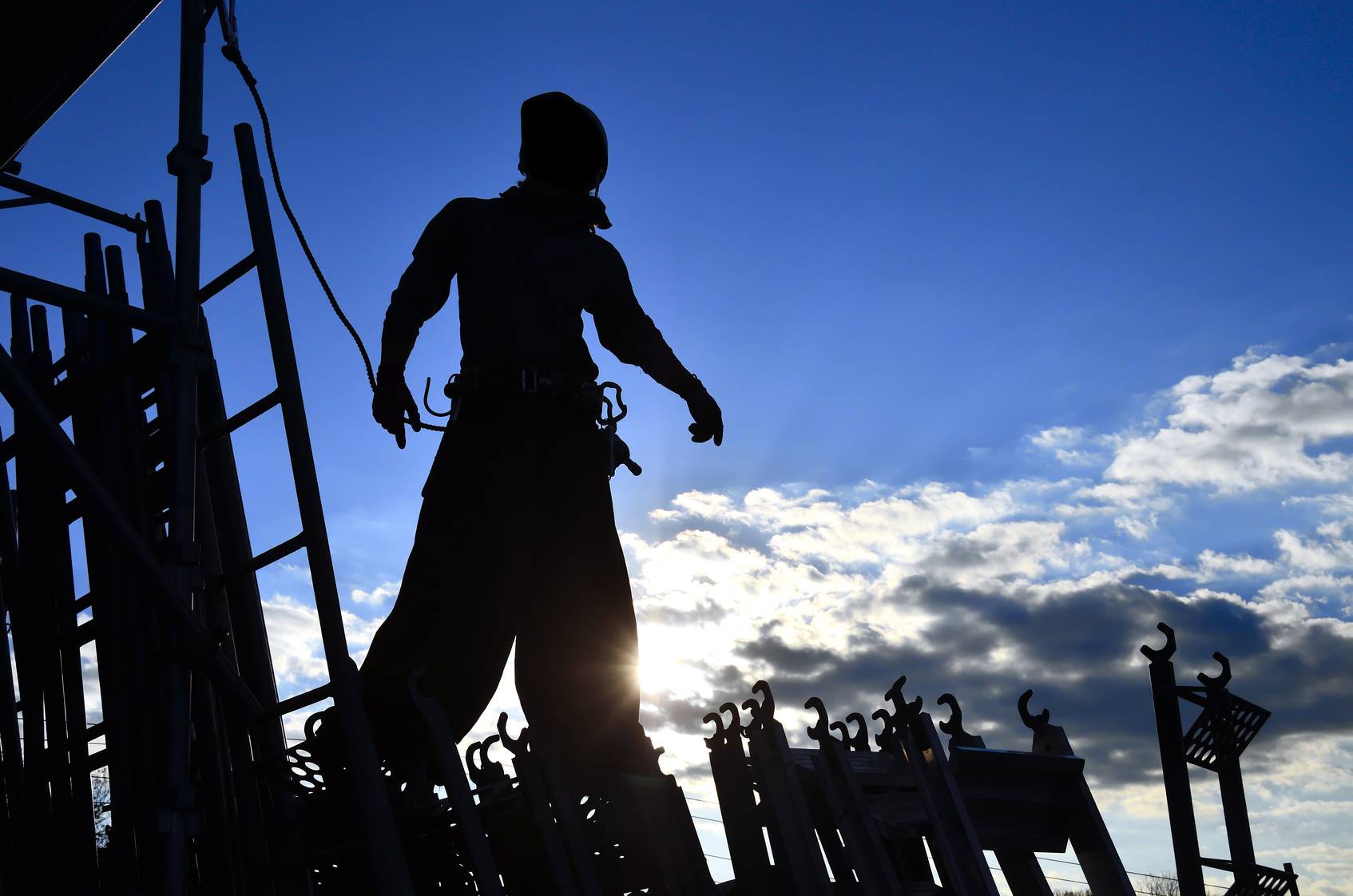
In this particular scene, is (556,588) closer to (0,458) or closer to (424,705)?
(424,705)

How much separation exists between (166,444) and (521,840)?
185 centimetres

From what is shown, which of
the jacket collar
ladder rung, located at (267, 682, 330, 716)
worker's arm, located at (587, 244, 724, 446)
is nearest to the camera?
ladder rung, located at (267, 682, 330, 716)

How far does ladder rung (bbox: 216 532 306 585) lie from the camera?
133 inches

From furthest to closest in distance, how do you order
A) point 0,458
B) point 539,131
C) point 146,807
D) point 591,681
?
point 0,458
point 539,131
point 591,681
point 146,807

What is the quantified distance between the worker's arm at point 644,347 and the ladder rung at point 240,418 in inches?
55.0

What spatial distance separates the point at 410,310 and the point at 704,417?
4.28ft

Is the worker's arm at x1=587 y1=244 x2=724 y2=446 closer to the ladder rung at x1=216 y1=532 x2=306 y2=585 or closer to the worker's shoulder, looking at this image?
the worker's shoulder

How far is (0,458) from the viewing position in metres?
4.68

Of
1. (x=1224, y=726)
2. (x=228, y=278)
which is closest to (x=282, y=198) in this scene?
(x=228, y=278)

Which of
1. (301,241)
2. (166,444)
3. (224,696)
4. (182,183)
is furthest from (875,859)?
(182,183)

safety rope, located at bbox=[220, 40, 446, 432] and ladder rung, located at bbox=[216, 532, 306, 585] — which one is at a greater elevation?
safety rope, located at bbox=[220, 40, 446, 432]

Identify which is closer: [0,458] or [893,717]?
[893,717]

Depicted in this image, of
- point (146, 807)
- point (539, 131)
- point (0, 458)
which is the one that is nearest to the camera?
point (146, 807)

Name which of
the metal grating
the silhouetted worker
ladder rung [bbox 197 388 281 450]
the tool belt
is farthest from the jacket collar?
the metal grating
